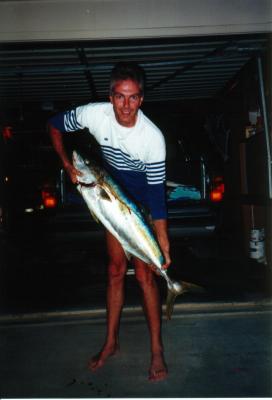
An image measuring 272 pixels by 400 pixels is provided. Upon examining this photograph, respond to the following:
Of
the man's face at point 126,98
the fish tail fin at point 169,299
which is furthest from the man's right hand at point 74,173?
the fish tail fin at point 169,299

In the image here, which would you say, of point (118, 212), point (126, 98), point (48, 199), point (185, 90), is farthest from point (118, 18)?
point (185, 90)

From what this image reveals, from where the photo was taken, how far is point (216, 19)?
11.0 ft

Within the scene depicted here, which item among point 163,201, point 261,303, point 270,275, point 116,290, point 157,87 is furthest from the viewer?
point 157,87

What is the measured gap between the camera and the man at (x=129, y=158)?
2.91 m

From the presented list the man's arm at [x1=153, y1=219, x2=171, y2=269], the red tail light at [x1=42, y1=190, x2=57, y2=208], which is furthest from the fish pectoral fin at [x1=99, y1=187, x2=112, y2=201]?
the red tail light at [x1=42, y1=190, x2=57, y2=208]

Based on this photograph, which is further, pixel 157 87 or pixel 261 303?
pixel 157 87

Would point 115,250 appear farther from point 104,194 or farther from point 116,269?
point 104,194

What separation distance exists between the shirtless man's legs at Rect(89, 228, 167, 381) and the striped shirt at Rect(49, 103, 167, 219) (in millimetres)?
483

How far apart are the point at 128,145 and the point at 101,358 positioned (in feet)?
5.61

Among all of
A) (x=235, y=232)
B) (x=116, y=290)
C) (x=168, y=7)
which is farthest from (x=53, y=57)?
(x=235, y=232)

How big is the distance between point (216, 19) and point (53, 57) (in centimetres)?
261

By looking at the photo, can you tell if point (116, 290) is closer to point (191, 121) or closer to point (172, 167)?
point (172, 167)

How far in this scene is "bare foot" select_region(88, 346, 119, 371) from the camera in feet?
10.0

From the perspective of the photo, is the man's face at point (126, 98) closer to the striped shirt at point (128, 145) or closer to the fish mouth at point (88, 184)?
the striped shirt at point (128, 145)
